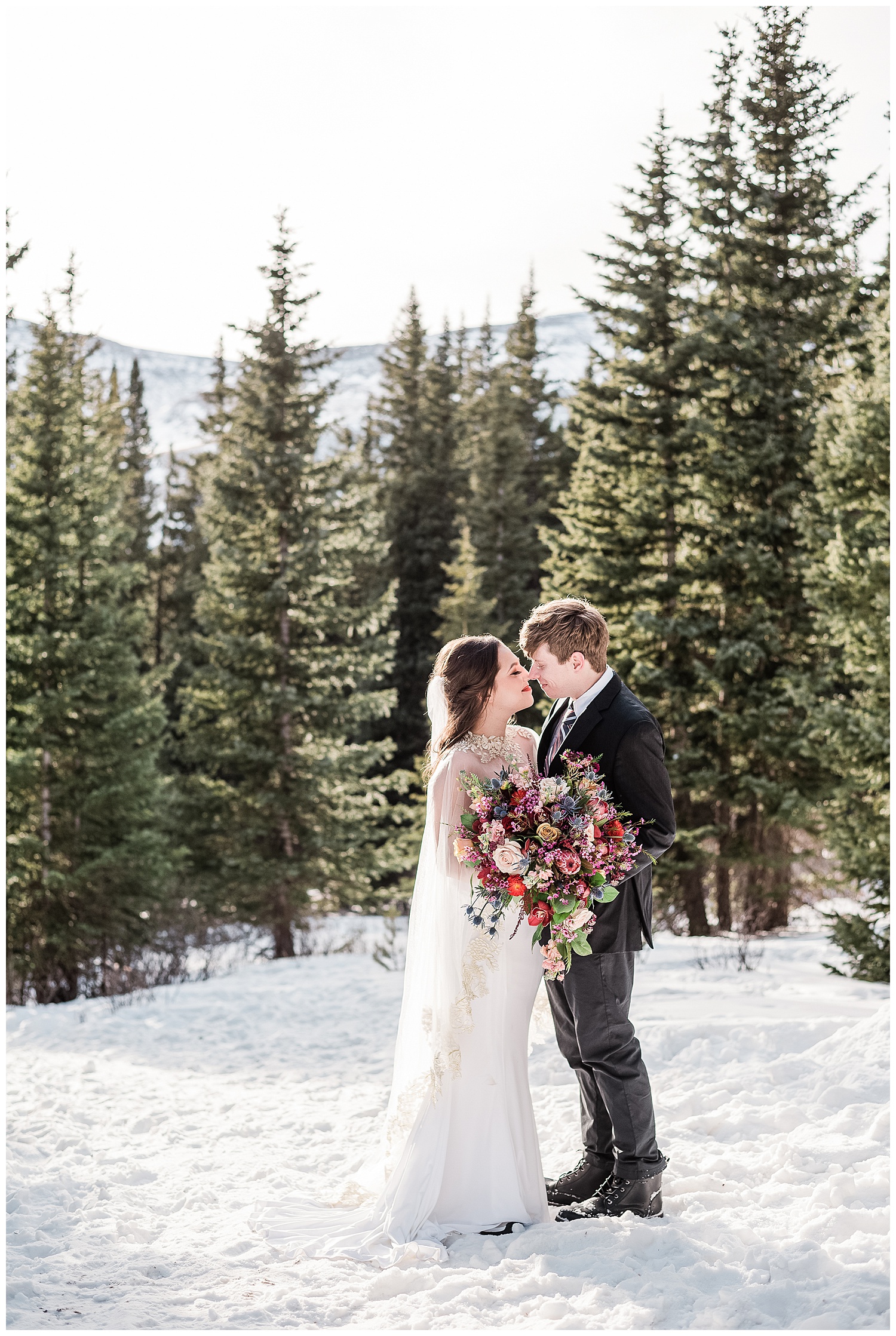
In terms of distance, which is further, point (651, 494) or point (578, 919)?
point (651, 494)

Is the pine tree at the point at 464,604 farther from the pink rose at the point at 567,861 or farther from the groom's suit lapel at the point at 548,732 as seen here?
the pink rose at the point at 567,861

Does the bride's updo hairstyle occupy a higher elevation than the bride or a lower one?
higher

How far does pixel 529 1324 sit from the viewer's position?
346 centimetres

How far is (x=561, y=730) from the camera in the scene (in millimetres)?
4453

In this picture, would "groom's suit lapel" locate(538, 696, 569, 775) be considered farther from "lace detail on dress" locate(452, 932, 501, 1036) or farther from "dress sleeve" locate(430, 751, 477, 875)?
"lace detail on dress" locate(452, 932, 501, 1036)

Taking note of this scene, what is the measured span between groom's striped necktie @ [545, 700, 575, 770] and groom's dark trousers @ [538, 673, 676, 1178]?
95 mm

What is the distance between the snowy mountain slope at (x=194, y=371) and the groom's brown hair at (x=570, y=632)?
117 meters

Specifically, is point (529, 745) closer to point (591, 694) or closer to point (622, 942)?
point (591, 694)

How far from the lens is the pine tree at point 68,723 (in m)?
15.7

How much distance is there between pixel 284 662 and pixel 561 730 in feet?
43.6

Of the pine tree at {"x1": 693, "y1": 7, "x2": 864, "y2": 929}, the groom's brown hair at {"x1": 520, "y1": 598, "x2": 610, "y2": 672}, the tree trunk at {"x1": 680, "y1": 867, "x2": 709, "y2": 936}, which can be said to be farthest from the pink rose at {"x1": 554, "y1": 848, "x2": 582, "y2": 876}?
the tree trunk at {"x1": 680, "y1": 867, "x2": 709, "y2": 936}

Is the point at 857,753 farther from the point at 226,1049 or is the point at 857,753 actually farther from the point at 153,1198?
the point at 153,1198

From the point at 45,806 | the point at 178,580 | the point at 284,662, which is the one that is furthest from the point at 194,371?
the point at 45,806

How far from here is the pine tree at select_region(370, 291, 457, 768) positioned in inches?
1077
